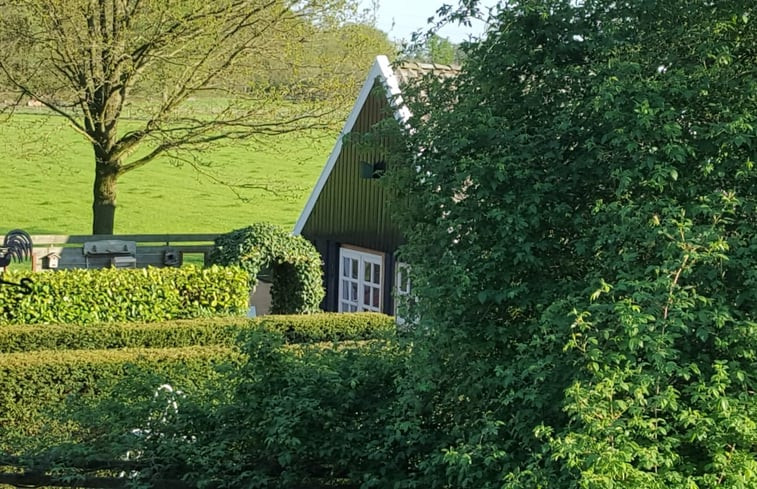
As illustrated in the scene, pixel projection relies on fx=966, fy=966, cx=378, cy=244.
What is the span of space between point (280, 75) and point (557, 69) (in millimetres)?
17822

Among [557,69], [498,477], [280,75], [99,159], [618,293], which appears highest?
[280,75]

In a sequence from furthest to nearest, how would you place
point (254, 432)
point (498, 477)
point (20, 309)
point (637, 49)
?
point (20, 309)
point (254, 432)
point (637, 49)
point (498, 477)

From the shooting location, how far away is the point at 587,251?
→ 610 centimetres

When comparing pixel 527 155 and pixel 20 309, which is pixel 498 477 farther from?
pixel 20 309

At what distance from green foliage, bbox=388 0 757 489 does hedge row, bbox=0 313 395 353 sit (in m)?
7.24

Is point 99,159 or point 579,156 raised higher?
point 99,159

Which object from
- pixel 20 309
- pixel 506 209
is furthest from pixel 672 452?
pixel 20 309

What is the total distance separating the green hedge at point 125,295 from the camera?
1515 centimetres

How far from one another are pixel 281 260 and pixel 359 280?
6.88ft

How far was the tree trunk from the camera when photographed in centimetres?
2283

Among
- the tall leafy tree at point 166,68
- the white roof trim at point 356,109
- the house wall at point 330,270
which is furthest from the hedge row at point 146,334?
the tall leafy tree at point 166,68

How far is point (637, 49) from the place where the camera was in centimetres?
623

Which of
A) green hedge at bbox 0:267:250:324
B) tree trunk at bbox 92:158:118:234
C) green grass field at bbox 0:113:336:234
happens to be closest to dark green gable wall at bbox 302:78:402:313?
green hedge at bbox 0:267:250:324

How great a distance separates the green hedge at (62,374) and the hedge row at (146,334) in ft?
4.07
